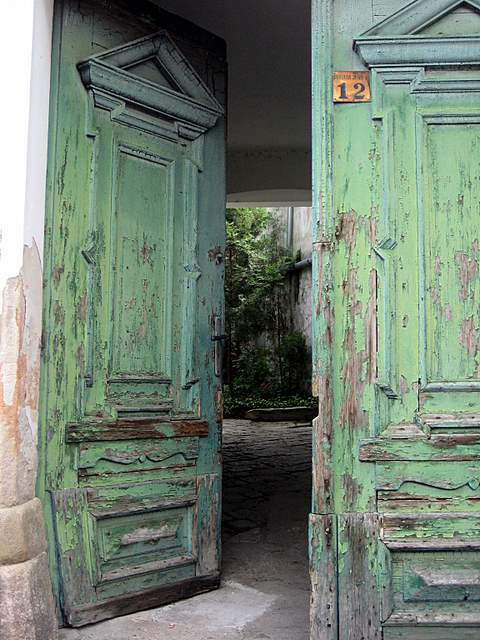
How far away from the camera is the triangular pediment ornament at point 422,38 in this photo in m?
2.91

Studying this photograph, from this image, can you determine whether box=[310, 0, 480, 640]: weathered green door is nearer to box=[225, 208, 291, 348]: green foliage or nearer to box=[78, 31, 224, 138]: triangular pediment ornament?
box=[78, 31, 224, 138]: triangular pediment ornament

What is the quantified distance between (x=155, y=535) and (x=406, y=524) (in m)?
1.37

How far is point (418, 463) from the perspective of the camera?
2.78 metres

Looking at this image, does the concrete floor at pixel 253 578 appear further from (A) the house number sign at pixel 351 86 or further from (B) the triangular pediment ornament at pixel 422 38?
(B) the triangular pediment ornament at pixel 422 38

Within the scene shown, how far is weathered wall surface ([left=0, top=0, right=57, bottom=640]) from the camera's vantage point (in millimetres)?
2715

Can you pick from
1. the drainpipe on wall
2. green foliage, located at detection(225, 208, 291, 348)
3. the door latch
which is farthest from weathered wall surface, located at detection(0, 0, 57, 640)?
the drainpipe on wall

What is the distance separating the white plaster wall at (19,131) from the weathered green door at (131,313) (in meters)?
0.22

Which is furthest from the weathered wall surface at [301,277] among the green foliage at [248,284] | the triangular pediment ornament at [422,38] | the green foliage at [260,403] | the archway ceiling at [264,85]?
the triangular pediment ornament at [422,38]

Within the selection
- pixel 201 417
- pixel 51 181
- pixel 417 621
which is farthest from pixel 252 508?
pixel 51 181

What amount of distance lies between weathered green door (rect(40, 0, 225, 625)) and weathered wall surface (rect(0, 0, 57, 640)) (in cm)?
18

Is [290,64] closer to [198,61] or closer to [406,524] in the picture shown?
[198,61]

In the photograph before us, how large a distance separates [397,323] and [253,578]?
1.93 metres

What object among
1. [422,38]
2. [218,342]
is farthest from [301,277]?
[422,38]

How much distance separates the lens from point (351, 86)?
291cm
